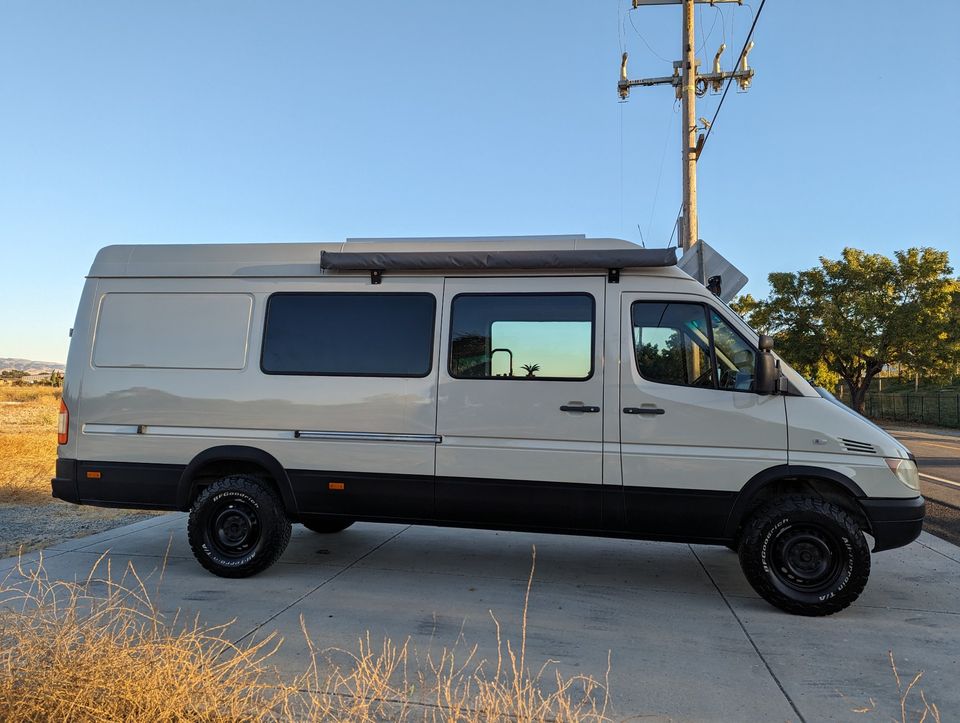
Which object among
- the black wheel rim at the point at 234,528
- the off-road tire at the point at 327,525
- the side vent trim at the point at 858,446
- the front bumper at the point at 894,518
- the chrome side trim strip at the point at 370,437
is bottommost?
the off-road tire at the point at 327,525

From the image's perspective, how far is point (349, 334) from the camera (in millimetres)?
5422

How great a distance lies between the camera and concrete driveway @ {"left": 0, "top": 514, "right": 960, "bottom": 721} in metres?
3.64

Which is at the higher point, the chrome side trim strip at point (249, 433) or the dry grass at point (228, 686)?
the chrome side trim strip at point (249, 433)

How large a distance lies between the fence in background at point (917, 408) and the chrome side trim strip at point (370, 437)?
32.9 m

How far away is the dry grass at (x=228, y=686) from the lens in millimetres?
2799

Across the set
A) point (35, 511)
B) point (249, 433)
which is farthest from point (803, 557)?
point (35, 511)

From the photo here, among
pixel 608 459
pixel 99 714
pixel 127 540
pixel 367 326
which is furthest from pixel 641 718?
pixel 127 540

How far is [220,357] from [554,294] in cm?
268

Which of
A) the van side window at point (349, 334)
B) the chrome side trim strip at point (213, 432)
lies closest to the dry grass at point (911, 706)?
the van side window at point (349, 334)

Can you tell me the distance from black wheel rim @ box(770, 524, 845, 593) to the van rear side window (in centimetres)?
419

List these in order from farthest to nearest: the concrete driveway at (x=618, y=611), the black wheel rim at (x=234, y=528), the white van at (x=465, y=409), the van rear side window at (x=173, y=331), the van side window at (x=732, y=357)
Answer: the van rear side window at (x=173, y=331) → the black wheel rim at (x=234, y=528) → the van side window at (x=732, y=357) → the white van at (x=465, y=409) → the concrete driveway at (x=618, y=611)

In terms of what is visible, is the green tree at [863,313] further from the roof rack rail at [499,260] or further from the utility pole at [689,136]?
the roof rack rail at [499,260]

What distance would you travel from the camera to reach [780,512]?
4723 millimetres

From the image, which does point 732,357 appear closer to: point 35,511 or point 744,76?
point 35,511
